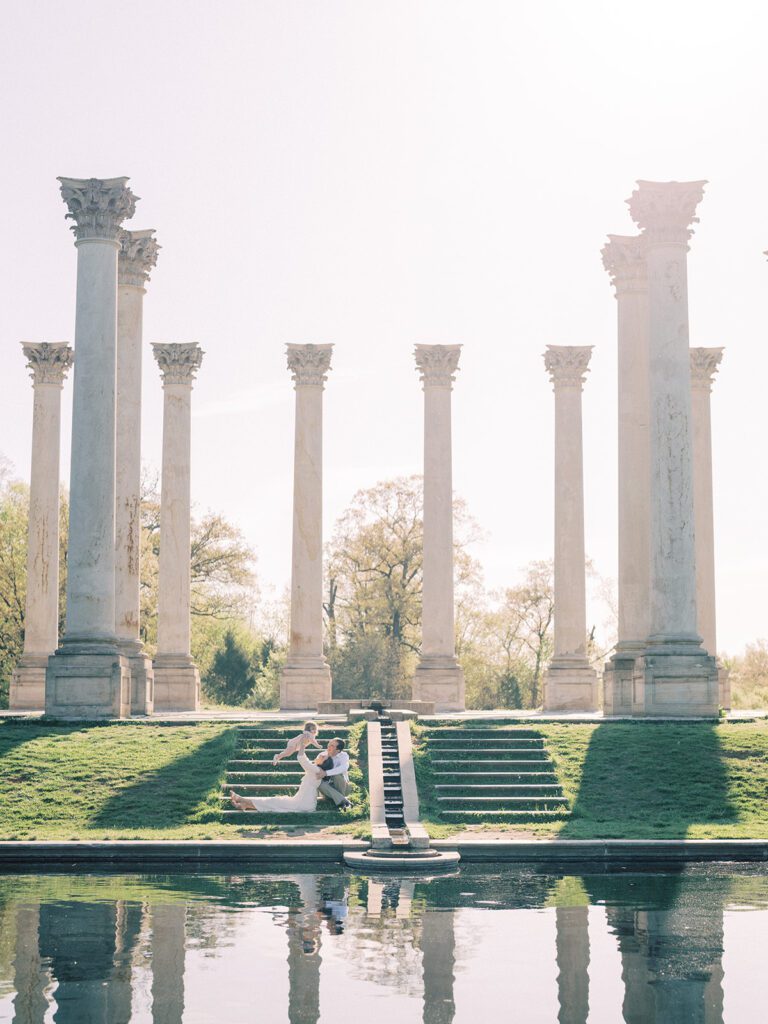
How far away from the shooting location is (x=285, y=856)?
141 feet

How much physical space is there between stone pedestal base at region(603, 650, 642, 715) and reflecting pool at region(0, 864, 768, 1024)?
123 feet

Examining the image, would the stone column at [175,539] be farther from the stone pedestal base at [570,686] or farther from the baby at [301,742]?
the baby at [301,742]

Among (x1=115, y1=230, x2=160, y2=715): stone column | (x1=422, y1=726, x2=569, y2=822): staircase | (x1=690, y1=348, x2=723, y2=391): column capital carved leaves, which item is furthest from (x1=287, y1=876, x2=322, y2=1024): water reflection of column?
(x1=690, y1=348, x2=723, y2=391): column capital carved leaves

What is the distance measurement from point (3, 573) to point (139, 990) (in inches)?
3771

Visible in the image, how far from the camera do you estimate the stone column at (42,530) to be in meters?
92.4

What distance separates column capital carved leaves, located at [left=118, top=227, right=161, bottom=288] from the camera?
8156 cm

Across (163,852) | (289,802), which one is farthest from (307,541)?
(163,852)

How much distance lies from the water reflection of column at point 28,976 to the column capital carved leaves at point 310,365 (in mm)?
61150

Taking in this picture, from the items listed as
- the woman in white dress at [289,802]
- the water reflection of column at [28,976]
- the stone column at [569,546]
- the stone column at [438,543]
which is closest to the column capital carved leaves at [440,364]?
the stone column at [438,543]

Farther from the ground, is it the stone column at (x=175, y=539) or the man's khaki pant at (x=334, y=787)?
the stone column at (x=175, y=539)

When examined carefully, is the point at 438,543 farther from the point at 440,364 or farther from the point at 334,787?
the point at 334,787

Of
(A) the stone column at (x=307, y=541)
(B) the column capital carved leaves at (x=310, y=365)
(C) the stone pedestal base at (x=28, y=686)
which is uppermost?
(B) the column capital carved leaves at (x=310, y=365)

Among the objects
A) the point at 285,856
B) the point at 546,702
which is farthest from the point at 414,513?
the point at 285,856

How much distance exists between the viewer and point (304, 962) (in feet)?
88.0
